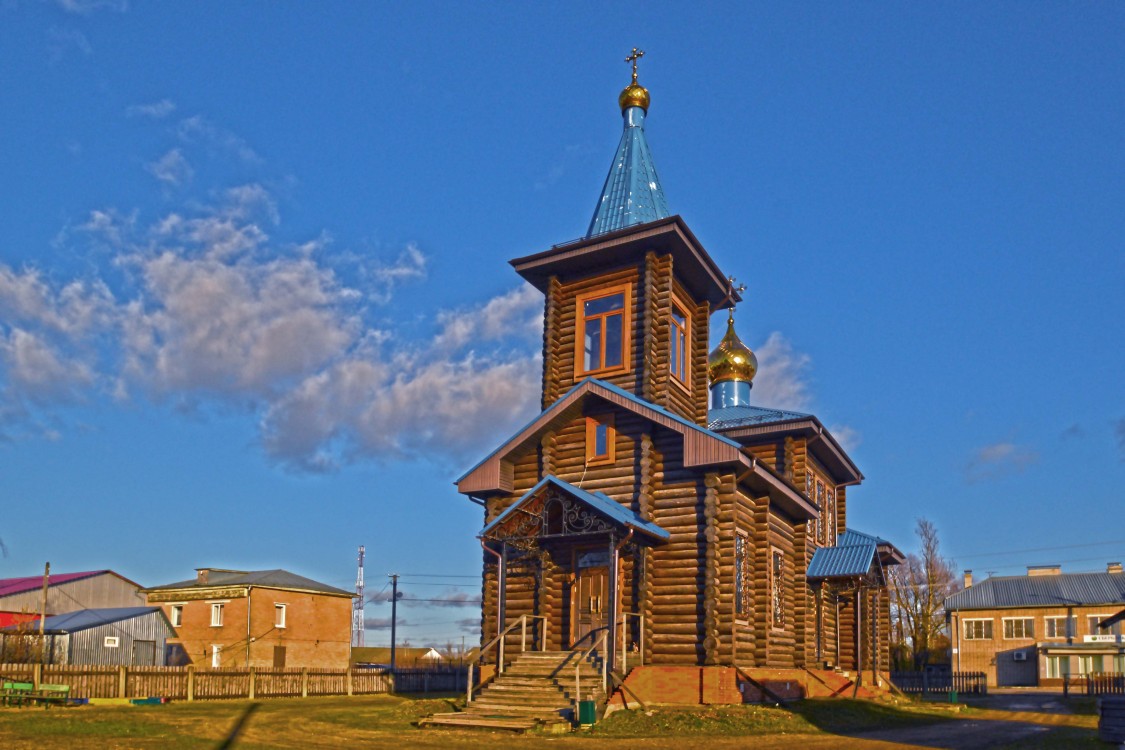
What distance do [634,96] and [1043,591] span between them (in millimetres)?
48368

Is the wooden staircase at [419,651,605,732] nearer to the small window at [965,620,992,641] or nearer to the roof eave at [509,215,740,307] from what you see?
the roof eave at [509,215,740,307]

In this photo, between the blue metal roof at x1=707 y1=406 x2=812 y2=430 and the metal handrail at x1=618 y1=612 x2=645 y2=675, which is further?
the blue metal roof at x1=707 y1=406 x2=812 y2=430

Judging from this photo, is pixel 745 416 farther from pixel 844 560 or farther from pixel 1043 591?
pixel 1043 591

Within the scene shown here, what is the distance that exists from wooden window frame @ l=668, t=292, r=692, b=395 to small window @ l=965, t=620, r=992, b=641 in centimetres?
4444

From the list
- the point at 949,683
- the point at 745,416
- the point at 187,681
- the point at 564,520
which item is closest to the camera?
the point at 564,520

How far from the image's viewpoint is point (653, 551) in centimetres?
2342

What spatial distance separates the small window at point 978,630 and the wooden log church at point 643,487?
36.4m

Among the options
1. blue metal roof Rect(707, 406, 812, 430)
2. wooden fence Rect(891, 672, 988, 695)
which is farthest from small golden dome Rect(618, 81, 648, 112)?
wooden fence Rect(891, 672, 988, 695)

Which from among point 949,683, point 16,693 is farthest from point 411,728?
point 949,683

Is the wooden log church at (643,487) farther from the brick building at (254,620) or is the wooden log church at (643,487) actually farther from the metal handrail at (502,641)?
the brick building at (254,620)

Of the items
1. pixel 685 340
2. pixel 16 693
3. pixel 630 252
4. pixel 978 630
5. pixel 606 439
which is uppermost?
pixel 630 252

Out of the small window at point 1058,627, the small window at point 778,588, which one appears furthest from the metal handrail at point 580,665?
the small window at point 1058,627

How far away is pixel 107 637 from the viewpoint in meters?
47.2

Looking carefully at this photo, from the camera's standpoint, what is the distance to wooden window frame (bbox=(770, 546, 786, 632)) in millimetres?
25641
